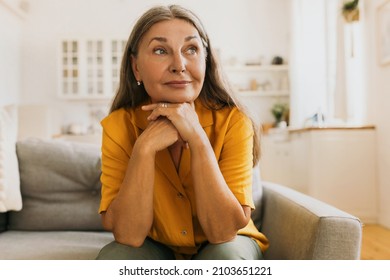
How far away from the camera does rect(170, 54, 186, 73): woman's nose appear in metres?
0.72

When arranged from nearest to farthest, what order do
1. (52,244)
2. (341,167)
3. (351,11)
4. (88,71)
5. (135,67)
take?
(135,67)
(52,244)
(341,167)
(351,11)
(88,71)

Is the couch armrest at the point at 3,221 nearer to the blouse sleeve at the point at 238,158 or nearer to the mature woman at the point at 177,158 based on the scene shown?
the mature woman at the point at 177,158

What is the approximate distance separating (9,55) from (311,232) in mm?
2805

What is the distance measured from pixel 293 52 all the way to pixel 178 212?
300 cm

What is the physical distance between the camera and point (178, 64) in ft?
2.36

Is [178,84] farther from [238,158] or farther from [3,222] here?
[3,222]

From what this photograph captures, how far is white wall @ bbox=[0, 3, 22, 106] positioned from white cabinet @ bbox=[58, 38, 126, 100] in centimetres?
48

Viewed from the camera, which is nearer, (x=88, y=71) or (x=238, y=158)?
(x=238, y=158)

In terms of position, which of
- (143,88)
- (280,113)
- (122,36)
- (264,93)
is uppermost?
(122,36)

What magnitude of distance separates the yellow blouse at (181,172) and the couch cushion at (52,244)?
0.21 meters

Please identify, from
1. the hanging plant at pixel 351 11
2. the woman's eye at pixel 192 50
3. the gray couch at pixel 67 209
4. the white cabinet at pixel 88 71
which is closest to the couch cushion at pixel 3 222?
the gray couch at pixel 67 209

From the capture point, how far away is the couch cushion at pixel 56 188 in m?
1.13

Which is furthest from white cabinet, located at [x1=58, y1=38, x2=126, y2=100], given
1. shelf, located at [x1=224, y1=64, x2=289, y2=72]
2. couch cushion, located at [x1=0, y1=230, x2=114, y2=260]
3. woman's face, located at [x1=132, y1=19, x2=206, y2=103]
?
woman's face, located at [x1=132, y1=19, x2=206, y2=103]

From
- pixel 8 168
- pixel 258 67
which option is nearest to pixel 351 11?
pixel 258 67
